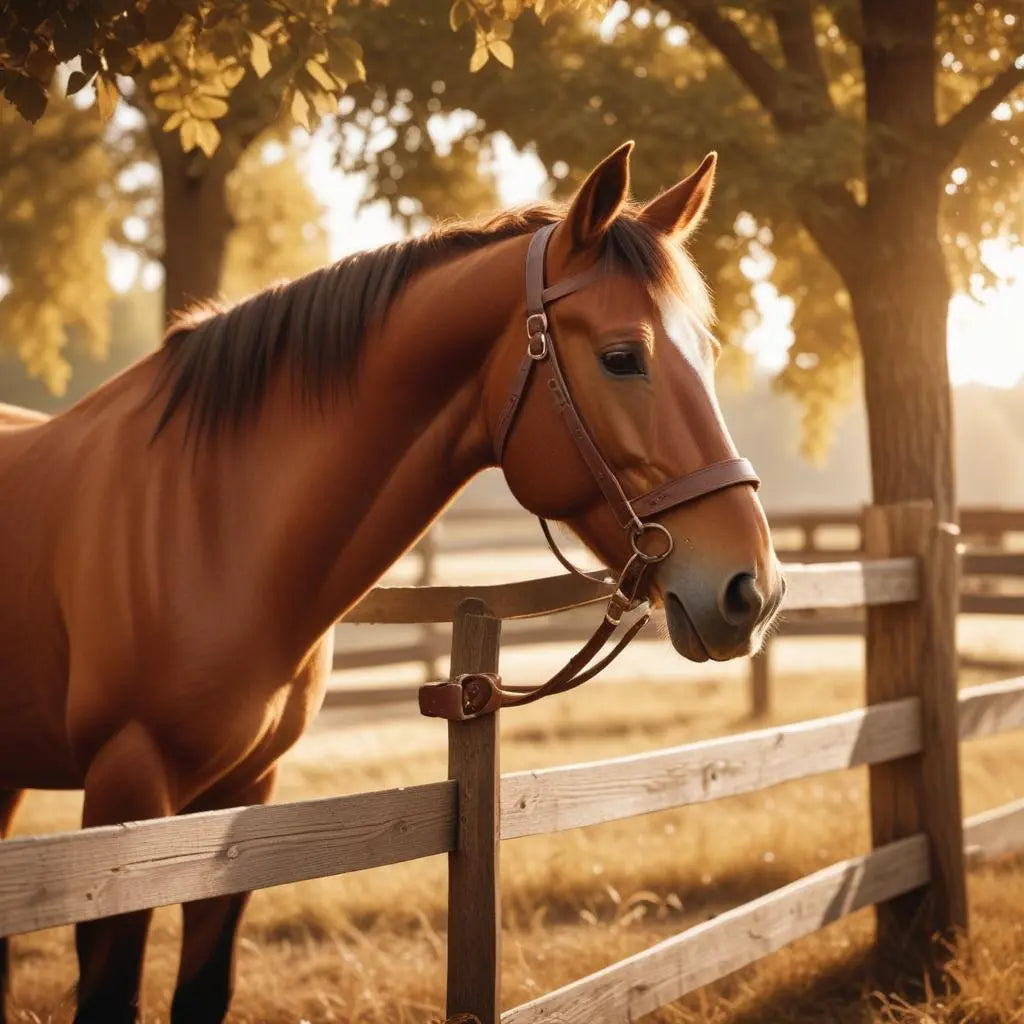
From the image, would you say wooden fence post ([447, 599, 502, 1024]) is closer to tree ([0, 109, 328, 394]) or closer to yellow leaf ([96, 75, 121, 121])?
yellow leaf ([96, 75, 121, 121])

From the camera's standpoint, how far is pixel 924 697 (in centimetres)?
466

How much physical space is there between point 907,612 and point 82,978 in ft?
10.9

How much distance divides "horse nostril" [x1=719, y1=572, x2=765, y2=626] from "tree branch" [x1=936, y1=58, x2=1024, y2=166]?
4.59 meters

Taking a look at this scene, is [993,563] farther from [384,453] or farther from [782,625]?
[384,453]

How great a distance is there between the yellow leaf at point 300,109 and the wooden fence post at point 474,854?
191 centimetres

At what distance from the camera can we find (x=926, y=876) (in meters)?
4.60

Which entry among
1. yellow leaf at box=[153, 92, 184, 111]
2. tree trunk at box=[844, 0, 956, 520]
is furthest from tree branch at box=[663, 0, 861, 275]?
yellow leaf at box=[153, 92, 184, 111]

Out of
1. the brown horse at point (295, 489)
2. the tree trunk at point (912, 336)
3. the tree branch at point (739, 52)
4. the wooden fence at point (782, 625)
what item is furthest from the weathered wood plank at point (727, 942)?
the wooden fence at point (782, 625)

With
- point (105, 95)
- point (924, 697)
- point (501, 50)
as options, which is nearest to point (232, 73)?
point (105, 95)

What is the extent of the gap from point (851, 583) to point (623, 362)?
206 centimetres

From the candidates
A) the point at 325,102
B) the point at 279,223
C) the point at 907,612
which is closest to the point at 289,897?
the point at 907,612

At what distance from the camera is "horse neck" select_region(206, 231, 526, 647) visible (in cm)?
275

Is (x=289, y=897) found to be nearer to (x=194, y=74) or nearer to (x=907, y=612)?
(x=907, y=612)

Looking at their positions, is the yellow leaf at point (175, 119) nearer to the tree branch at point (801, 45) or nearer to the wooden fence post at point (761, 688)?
the tree branch at point (801, 45)
